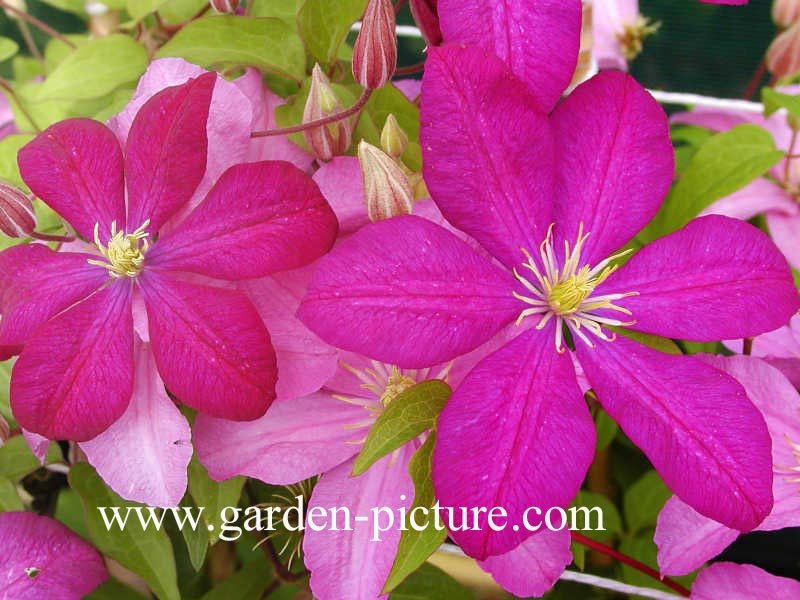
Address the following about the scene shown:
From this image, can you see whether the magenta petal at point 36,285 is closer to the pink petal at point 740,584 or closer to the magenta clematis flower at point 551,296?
the magenta clematis flower at point 551,296

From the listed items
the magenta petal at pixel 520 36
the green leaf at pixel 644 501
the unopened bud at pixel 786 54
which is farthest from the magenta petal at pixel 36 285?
the unopened bud at pixel 786 54

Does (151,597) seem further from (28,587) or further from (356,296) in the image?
(356,296)

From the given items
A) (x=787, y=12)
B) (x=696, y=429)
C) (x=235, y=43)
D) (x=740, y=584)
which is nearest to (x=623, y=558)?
(x=740, y=584)

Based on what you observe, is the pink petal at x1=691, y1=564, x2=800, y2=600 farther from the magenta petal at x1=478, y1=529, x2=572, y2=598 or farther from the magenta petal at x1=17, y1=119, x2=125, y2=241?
the magenta petal at x1=17, y1=119, x2=125, y2=241

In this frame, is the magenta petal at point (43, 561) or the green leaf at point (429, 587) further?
the green leaf at point (429, 587)

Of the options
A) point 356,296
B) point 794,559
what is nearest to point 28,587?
point 356,296

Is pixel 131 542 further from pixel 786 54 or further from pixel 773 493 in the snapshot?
pixel 786 54

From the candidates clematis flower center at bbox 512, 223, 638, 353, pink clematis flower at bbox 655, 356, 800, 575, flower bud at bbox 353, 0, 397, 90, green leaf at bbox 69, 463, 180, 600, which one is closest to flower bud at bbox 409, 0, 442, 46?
flower bud at bbox 353, 0, 397, 90
